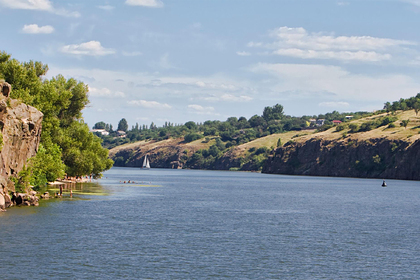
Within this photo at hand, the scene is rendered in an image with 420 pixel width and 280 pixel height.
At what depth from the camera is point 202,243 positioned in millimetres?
56969

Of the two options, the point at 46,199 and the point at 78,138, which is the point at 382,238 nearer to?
the point at 46,199

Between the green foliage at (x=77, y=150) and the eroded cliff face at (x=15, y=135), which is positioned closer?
the eroded cliff face at (x=15, y=135)

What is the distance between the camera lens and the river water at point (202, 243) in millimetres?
43844

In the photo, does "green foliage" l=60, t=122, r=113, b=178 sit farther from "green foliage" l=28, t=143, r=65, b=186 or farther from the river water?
the river water

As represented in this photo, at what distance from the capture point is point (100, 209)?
86.6 m

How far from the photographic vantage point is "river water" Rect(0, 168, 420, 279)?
A: 43.8 metres

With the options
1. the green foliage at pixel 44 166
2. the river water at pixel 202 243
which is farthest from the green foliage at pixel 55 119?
the river water at pixel 202 243

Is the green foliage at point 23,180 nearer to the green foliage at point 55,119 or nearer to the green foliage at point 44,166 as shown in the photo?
the green foliage at point 55,119

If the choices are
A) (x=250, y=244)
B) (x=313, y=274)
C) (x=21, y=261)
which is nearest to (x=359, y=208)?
(x=250, y=244)

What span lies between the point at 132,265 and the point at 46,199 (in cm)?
Answer: 5866

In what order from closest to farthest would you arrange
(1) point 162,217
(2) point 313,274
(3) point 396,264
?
1. (2) point 313,274
2. (3) point 396,264
3. (1) point 162,217

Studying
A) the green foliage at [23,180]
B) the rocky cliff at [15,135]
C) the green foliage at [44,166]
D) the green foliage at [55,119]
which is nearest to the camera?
the rocky cliff at [15,135]

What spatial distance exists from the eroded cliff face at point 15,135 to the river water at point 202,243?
752 centimetres

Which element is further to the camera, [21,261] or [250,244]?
[250,244]
